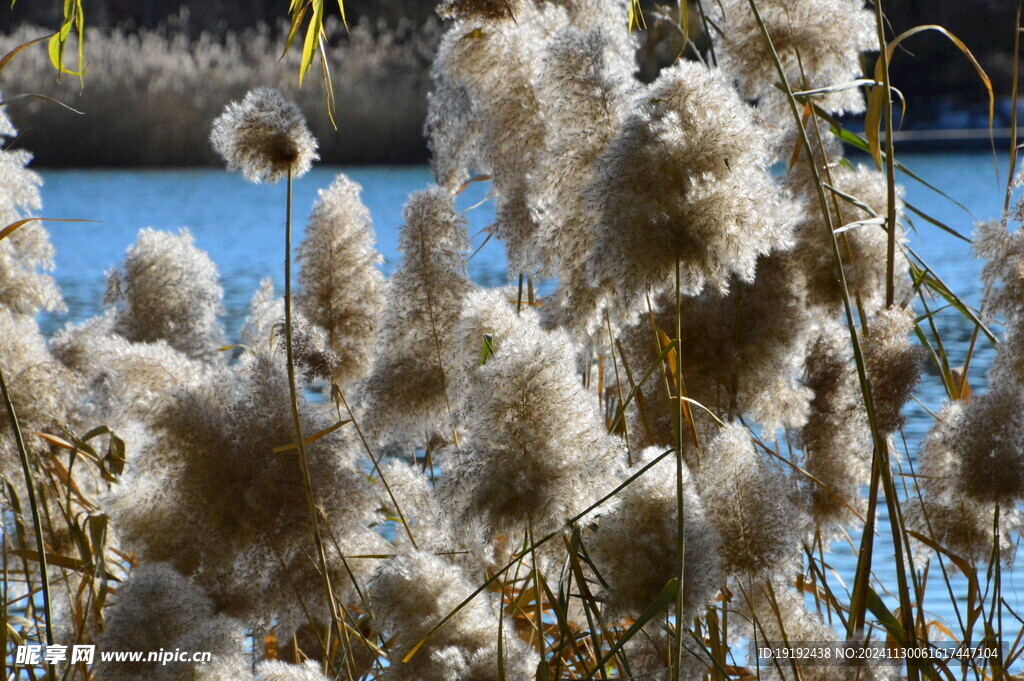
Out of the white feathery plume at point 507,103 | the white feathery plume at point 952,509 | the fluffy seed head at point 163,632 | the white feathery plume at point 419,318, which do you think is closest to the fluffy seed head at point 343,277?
the white feathery plume at point 419,318

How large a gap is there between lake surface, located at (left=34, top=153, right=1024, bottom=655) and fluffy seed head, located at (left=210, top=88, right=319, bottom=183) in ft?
21.0

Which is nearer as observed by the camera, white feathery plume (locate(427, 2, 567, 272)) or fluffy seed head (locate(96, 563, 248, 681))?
fluffy seed head (locate(96, 563, 248, 681))

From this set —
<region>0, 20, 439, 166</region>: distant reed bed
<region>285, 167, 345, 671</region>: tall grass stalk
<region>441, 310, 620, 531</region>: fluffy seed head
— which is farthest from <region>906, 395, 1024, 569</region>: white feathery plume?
<region>0, 20, 439, 166</region>: distant reed bed

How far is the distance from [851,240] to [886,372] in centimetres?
30

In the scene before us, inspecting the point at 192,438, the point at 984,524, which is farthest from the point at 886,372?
the point at 192,438

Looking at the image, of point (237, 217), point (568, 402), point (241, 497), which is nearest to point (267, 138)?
point (241, 497)

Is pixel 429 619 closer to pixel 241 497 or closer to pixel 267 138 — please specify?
pixel 241 497

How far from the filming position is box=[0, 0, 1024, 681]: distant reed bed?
1.24 m

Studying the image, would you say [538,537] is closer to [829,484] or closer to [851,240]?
[829,484]

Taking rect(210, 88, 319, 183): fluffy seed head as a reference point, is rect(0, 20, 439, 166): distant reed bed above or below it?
above

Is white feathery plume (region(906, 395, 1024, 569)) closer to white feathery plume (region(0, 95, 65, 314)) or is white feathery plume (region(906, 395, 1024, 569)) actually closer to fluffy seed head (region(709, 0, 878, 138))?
fluffy seed head (region(709, 0, 878, 138))

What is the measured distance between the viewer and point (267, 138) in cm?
150

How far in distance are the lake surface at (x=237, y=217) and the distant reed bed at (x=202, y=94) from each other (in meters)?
0.44

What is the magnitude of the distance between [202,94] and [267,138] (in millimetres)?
15337
